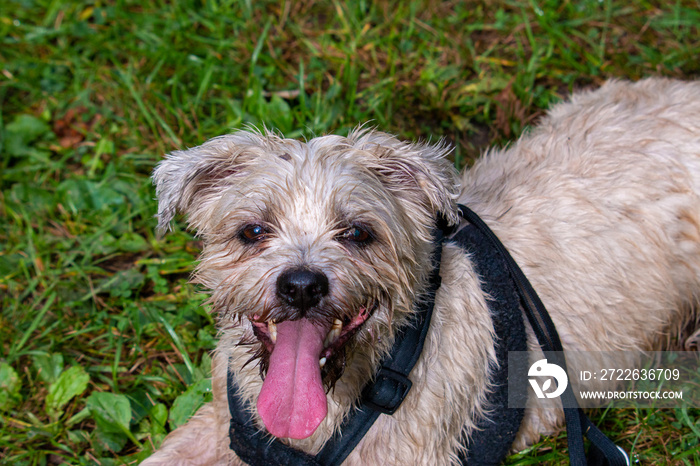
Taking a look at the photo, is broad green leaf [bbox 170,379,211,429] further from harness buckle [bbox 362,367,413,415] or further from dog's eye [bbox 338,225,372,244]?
dog's eye [bbox 338,225,372,244]

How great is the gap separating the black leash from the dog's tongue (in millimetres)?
1065

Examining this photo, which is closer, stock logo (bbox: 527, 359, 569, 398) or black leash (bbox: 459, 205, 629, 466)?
black leash (bbox: 459, 205, 629, 466)

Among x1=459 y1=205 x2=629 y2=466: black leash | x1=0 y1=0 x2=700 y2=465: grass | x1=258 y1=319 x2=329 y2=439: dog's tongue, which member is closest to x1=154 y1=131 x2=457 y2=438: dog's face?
x1=258 y1=319 x2=329 y2=439: dog's tongue

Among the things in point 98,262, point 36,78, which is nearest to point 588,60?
point 98,262

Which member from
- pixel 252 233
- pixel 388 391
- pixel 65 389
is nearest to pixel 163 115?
pixel 65 389

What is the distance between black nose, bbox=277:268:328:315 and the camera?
7.77ft

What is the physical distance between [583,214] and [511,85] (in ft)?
7.48

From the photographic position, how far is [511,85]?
518cm

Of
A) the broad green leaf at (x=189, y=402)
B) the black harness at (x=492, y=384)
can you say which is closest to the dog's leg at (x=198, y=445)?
the broad green leaf at (x=189, y=402)

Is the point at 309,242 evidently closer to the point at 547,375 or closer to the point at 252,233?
the point at 252,233

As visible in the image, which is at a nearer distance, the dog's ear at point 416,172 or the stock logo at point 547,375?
the dog's ear at point 416,172

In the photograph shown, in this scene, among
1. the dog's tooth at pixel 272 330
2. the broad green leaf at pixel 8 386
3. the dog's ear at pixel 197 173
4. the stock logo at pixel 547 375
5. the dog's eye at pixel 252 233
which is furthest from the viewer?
the broad green leaf at pixel 8 386

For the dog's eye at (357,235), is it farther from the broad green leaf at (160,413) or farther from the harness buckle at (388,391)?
the broad green leaf at (160,413)

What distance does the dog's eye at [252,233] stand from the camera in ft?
8.84
